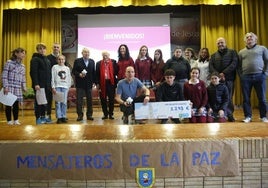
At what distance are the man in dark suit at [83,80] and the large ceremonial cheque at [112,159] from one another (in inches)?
139

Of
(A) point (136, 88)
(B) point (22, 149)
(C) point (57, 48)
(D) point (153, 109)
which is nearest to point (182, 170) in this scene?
(B) point (22, 149)

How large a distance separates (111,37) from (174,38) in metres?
1.55

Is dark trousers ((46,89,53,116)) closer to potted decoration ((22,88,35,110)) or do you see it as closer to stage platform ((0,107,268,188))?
potted decoration ((22,88,35,110))

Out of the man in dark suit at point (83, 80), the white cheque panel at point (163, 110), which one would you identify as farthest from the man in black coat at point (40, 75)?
the white cheque panel at point (163, 110)

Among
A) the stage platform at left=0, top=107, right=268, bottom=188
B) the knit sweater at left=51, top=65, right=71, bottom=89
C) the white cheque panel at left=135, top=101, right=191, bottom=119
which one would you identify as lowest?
the stage platform at left=0, top=107, right=268, bottom=188

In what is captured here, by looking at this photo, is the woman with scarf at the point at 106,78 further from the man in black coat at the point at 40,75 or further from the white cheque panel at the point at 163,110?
the white cheque panel at the point at 163,110

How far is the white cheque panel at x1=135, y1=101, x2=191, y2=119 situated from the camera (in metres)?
3.68

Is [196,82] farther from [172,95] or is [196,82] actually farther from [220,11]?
[220,11]

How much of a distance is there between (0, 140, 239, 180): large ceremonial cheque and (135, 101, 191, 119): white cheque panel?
2.58 metres

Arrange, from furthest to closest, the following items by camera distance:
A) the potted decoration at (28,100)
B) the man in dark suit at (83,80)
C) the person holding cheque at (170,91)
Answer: the potted decoration at (28,100)
the man in dark suit at (83,80)
the person holding cheque at (170,91)

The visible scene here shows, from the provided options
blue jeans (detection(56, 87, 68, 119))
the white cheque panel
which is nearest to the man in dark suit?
blue jeans (detection(56, 87, 68, 119))

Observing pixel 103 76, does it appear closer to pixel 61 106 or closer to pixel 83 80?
pixel 83 80

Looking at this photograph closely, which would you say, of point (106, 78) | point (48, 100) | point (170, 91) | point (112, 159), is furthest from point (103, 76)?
point (112, 159)

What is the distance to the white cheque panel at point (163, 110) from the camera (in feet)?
12.1
